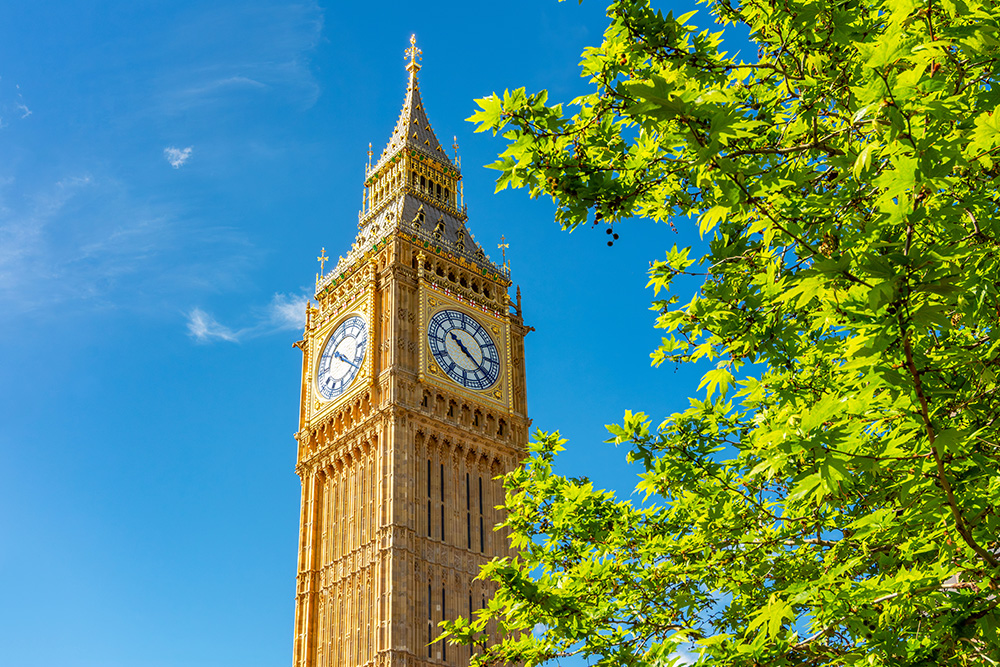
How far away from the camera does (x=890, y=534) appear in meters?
8.84

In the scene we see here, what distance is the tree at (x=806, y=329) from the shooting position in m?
7.43

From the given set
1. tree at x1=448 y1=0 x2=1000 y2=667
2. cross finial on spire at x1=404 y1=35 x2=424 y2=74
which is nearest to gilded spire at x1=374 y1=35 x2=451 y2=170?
cross finial on spire at x1=404 y1=35 x2=424 y2=74

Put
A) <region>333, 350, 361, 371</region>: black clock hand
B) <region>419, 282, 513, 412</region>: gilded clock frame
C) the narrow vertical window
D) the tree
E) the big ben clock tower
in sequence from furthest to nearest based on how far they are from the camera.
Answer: <region>333, 350, 361, 371</region>: black clock hand < <region>419, 282, 513, 412</region>: gilded clock frame < the narrow vertical window < the big ben clock tower < the tree

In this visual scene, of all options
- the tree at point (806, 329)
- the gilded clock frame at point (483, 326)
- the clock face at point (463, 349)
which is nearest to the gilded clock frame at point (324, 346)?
the gilded clock frame at point (483, 326)

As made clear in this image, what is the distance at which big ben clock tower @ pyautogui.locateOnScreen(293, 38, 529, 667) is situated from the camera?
42906 mm

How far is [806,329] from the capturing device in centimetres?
975

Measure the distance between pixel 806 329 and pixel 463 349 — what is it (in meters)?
40.1

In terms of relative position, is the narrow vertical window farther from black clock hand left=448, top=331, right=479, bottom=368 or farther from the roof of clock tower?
the roof of clock tower

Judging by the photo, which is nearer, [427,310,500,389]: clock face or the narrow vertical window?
the narrow vertical window

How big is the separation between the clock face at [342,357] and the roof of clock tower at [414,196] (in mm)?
3808

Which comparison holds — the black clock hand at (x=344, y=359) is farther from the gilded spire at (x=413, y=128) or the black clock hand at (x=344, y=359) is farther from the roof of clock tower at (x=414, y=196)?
the gilded spire at (x=413, y=128)

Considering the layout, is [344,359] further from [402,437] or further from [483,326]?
[483,326]

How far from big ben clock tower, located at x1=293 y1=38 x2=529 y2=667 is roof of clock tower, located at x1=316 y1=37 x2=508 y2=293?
0.20 metres

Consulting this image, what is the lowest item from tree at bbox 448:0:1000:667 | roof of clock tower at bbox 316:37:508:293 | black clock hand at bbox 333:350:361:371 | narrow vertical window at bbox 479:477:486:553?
tree at bbox 448:0:1000:667
